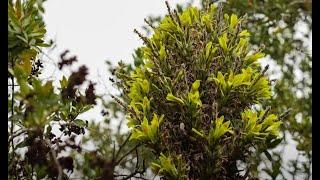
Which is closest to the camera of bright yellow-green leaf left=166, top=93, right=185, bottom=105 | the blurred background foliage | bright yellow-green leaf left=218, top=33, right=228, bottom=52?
the blurred background foliage

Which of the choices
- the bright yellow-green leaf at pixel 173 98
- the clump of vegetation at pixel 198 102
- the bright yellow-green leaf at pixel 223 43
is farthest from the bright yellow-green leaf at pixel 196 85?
the bright yellow-green leaf at pixel 223 43

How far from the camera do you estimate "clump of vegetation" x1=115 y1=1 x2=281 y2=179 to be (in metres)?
3.14

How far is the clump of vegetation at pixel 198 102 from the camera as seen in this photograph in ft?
10.3

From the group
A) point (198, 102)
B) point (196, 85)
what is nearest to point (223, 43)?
point (196, 85)

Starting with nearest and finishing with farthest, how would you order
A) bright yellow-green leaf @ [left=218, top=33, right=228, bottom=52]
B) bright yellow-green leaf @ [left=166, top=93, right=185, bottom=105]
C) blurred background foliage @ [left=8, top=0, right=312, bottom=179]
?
blurred background foliage @ [left=8, top=0, right=312, bottom=179] < bright yellow-green leaf @ [left=166, top=93, right=185, bottom=105] < bright yellow-green leaf @ [left=218, top=33, right=228, bottom=52]

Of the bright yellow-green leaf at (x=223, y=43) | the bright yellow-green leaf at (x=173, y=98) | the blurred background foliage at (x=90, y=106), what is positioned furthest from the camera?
the bright yellow-green leaf at (x=223, y=43)

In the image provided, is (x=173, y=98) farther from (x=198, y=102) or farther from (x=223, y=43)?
(x=223, y=43)

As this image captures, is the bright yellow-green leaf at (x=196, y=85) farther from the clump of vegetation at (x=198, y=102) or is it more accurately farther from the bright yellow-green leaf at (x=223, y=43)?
the bright yellow-green leaf at (x=223, y=43)

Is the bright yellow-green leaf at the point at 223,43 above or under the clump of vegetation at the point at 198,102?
above

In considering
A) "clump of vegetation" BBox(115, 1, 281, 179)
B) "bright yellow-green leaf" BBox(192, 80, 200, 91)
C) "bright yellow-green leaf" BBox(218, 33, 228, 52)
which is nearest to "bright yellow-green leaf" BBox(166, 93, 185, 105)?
"clump of vegetation" BBox(115, 1, 281, 179)

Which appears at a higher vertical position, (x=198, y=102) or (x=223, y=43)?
(x=223, y=43)

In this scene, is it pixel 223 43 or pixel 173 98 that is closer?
pixel 173 98

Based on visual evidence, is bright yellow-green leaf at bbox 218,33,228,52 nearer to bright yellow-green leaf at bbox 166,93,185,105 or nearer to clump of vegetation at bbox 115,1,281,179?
clump of vegetation at bbox 115,1,281,179

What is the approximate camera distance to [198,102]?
3.11m
